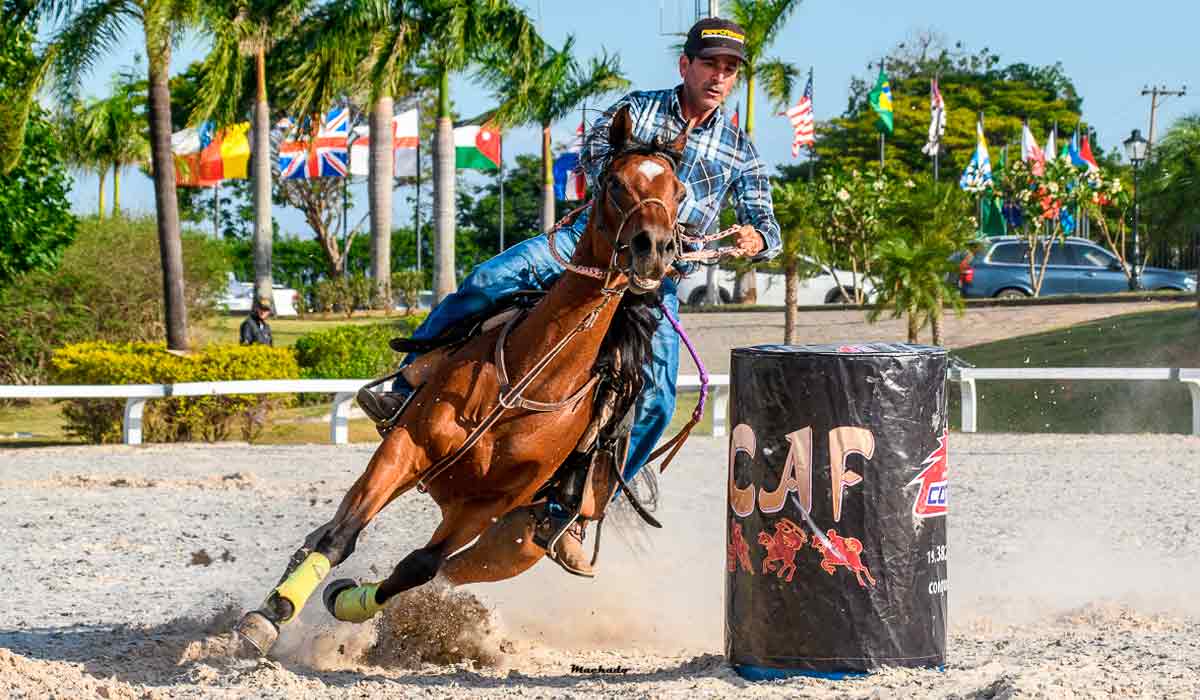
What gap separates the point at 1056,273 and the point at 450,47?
15.8m

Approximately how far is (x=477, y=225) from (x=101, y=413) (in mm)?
66486

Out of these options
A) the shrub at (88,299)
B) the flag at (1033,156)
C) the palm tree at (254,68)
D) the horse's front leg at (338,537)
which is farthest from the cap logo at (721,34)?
the flag at (1033,156)

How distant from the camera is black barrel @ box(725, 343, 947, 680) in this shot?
557 cm

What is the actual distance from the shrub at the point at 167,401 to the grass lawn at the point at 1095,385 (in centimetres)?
1027

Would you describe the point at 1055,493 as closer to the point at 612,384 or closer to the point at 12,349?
the point at 612,384

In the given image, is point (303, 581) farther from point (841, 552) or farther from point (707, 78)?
point (707, 78)

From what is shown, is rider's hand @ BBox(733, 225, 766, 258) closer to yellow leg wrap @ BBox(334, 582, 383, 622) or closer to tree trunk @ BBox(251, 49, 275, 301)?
yellow leg wrap @ BBox(334, 582, 383, 622)

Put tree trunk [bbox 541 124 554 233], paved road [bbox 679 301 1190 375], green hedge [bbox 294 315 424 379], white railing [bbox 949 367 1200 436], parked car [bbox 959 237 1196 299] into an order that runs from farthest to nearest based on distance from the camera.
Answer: tree trunk [bbox 541 124 554 233], parked car [bbox 959 237 1196 299], paved road [bbox 679 301 1190 375], green hedge [bbox 294 315 424 379], white railing [bbox 949 367 1200 436]

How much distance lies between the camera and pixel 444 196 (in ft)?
112

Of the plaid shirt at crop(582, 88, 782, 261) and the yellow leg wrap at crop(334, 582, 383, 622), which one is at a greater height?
the plaid shirt at crop(582, 88, 782, 261)

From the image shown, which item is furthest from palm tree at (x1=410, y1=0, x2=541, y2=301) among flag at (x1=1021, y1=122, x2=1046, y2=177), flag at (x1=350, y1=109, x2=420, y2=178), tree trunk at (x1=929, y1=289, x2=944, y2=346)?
flag at (x1=1021, y1=122, x2=1046, y2=177)

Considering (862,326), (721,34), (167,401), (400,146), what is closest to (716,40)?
(721,34)

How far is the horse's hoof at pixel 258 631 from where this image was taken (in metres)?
5.45

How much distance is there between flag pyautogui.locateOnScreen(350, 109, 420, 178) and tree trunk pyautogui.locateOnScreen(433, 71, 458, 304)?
41.4 ft
